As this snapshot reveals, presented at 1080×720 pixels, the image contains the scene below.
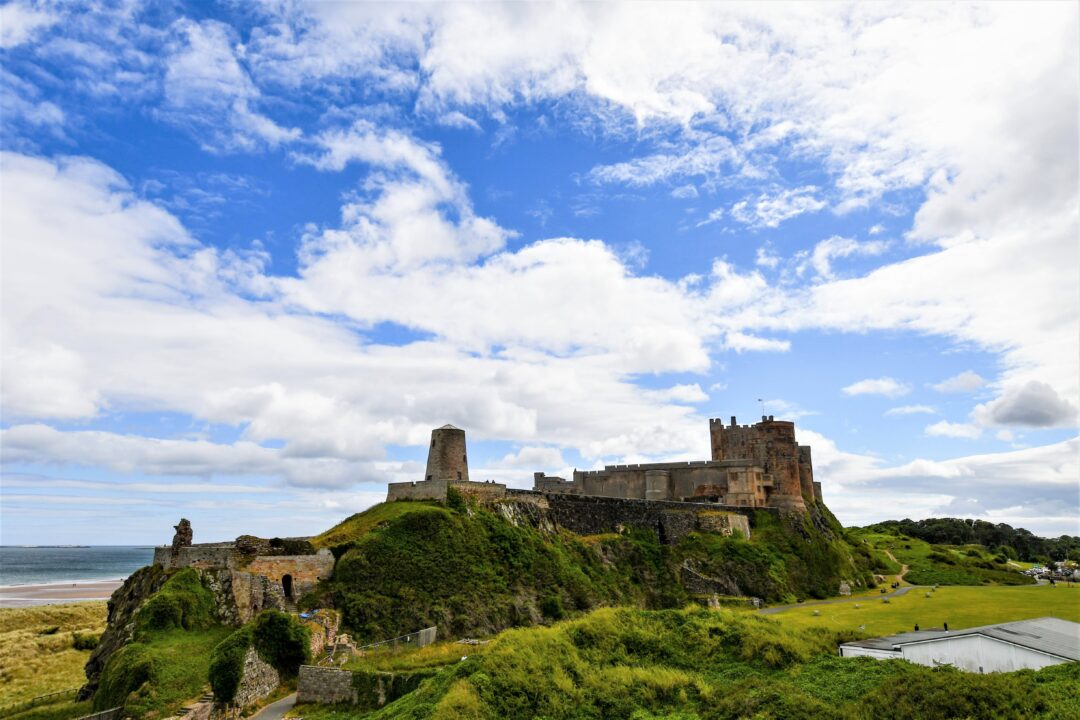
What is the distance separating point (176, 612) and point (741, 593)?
3547cm

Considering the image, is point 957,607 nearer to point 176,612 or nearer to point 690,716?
point 690,716

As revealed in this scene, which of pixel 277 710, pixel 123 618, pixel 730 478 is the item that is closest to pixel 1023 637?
pixel 277 710

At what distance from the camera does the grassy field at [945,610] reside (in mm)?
31719

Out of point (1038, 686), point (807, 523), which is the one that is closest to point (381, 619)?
point (1038, 686)

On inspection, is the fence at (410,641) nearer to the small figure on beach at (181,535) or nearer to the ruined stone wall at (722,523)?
the small figure on beach at (181,535)

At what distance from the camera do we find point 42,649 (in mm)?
46375

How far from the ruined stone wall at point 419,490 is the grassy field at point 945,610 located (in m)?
18.0

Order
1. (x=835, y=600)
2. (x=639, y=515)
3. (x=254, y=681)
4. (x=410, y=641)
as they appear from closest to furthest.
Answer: (x=254, y=681) → (x=410, y=641) → (x=835, y=600) → (x=639, y=515)

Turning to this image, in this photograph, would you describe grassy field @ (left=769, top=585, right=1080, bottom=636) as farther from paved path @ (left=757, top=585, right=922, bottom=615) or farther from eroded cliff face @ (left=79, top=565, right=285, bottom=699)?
eroded cliff face @ (left=79, top=565, right=285, bottom=699)

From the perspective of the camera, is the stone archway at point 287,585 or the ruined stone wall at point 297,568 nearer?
the ruined stone wall at point 297,568

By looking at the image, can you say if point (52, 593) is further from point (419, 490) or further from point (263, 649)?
point (263, 649)

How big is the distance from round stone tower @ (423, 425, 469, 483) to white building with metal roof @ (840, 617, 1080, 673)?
22722mm

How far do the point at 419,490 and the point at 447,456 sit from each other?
257 centimetres

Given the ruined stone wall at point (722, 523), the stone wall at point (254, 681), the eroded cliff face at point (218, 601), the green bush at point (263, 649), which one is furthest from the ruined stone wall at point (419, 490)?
the ruined stone wall at point (722, 523)
